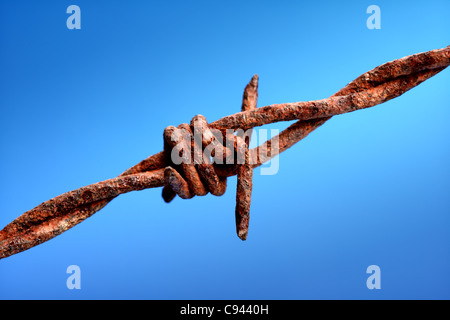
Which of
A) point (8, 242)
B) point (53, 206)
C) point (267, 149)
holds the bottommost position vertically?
point (8, 242)

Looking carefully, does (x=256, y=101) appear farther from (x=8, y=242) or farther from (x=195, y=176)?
(x=8, y=242)

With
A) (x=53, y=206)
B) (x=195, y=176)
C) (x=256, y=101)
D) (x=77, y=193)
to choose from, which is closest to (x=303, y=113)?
(x=256, y=101)

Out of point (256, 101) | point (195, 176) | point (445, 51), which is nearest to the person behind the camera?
point (445, 51)

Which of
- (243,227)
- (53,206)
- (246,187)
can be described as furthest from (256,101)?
(53,206)

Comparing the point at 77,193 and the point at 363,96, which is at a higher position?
the point at 363,96

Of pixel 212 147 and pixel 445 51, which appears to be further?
pixel 212 147

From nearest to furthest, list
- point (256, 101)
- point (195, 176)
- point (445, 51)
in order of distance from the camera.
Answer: point (445, 51) < point (195, 176) < point (256, 101)

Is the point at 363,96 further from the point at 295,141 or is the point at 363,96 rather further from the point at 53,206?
the point at 53,206
